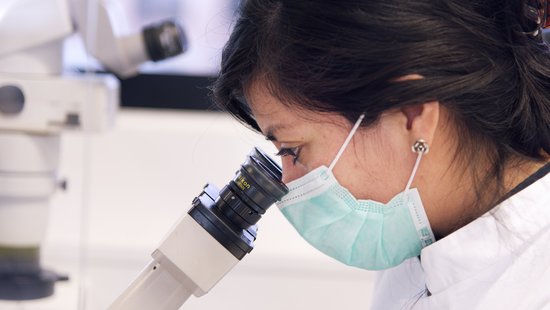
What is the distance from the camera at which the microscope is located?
121 centimetres

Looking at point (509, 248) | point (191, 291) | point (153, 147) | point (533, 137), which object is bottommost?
point (153, 147)

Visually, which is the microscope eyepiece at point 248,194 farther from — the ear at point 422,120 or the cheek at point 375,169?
the ear at point 422,120

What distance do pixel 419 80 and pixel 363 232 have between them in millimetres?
255

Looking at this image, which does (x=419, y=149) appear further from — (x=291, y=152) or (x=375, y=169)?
(x=291, y=152)

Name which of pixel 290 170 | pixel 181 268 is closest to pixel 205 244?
pixel 181 268

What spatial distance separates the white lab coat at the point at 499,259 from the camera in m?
1.05

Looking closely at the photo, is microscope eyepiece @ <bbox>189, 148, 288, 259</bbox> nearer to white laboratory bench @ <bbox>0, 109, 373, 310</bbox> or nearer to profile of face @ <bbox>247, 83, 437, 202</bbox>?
profile of face @ <bbox>247, 83, 437, 202</bbox>

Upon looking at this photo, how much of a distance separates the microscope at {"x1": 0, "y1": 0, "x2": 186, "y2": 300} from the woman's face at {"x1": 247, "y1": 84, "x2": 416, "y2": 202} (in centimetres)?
37

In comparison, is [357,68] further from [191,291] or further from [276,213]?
[276,213]

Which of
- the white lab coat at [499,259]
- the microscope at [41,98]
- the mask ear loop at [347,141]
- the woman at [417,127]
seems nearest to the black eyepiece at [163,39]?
the microscope at [41,98]

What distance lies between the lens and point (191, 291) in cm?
113

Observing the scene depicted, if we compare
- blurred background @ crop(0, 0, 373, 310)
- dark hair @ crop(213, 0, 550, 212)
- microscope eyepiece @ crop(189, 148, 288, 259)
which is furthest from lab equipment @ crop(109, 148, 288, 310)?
blurred background @ crop(0, 0, 373, 310)

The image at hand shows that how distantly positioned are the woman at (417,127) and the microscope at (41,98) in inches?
12.3

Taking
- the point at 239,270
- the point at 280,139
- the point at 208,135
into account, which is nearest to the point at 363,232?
the point at 280,139
